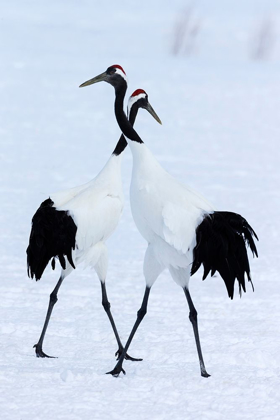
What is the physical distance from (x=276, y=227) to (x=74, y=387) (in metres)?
5.53

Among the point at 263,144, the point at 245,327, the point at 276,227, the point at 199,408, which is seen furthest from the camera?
the point at 263,144

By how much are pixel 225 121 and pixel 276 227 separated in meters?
5.13

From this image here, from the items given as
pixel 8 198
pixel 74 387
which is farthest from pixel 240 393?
pixel 8 198

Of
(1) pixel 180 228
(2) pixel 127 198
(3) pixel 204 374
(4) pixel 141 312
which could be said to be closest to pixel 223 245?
(1) pixel 180 228

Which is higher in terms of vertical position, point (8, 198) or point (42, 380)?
point (42, 380)

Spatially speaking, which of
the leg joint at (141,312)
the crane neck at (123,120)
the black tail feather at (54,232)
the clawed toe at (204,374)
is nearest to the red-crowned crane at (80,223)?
the black tail feather at (54,232)

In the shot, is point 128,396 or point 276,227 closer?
point 128,396

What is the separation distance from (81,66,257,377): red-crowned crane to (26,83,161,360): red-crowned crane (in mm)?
527

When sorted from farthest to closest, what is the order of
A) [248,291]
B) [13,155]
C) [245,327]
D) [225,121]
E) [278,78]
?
[278,78]
[225,121]
[13,155]
[248,291]
[245,327]

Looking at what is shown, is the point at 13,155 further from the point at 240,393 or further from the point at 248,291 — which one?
the point at 240,393

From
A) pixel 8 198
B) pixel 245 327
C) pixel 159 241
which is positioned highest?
pixel 159 241

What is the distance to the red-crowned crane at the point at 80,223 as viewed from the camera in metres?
5.11

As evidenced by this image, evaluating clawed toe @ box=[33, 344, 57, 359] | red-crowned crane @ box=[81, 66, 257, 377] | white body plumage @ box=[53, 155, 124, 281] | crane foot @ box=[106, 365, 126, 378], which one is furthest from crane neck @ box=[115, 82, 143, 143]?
clawed toe @ box=[33, 344, 57, 359]

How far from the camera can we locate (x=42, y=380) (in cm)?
460
